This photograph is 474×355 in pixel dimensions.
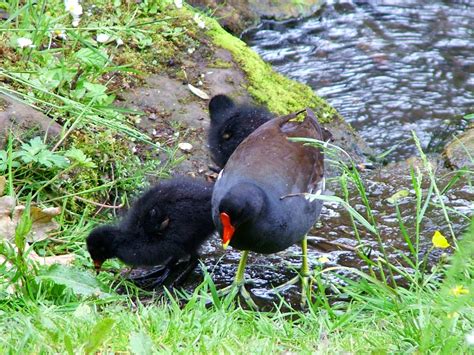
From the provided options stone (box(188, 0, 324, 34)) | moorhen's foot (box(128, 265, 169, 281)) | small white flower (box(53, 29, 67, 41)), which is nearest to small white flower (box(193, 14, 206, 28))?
small white flower (box(53, 29, 67, 41))

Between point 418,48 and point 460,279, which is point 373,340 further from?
point 418,48

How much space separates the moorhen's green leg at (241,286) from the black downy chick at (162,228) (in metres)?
0.26

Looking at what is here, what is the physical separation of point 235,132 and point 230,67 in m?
1.36

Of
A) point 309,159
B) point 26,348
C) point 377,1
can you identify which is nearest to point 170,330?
point 26,348

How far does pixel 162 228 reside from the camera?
4801 mm

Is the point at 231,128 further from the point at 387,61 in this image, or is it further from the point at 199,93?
the point at 387,61

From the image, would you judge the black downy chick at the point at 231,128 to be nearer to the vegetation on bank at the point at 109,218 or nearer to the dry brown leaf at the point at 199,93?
the vegetation on bank at the point at 109,218

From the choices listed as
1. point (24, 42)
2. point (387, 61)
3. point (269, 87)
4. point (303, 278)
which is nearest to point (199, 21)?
point (269, 87)

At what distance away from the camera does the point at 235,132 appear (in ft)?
18.9

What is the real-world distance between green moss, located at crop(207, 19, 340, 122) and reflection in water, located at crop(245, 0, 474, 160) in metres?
0.71

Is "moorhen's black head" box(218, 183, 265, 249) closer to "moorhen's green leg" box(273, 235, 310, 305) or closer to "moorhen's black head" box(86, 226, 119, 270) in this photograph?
"moorhen's green leg" box(273, 235, 310, 305)

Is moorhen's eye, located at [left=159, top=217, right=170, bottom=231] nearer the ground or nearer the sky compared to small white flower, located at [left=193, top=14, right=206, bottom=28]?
nearer the sky

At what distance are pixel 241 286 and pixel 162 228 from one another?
560 millimetres

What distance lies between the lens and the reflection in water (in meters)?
7.78
